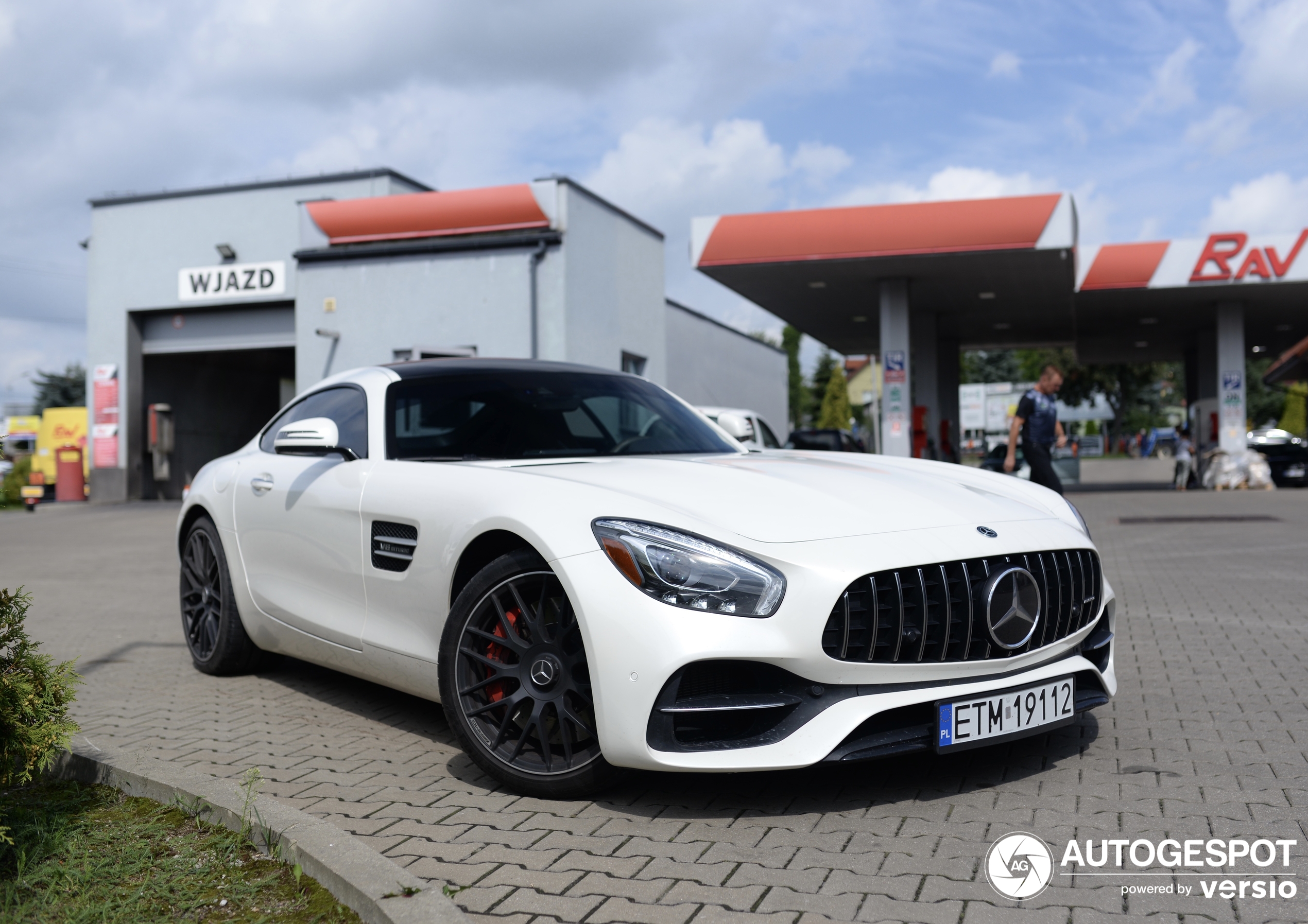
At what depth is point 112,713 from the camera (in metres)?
4.86

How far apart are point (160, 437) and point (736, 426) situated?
24244 millimetres

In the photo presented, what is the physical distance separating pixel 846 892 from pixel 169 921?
1578mm

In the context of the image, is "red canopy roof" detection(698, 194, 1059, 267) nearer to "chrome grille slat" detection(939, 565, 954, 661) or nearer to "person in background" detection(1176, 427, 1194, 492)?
"person in background" detection(1176, 427, 1194, 492)

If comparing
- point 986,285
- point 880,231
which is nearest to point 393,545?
point 880,231

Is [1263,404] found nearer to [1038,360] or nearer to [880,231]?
[1038,360]

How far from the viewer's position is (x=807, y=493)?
3648mm

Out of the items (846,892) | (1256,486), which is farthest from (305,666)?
(1256,486)

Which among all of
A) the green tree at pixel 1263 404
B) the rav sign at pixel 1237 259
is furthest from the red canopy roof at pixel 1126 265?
the green tree at pixel 1263 404

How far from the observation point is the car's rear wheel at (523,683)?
333 centimetres

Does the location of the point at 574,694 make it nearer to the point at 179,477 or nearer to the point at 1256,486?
the point at 1256,486

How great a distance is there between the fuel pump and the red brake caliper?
2544 centimetres

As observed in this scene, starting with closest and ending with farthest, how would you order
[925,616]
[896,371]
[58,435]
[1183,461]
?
1. [925,616]
2. [896,371]
3. [1183,461]
4. [58,435]

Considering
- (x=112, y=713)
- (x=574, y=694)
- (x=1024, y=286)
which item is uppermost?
(x=1024, y=286)

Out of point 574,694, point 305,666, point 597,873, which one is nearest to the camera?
point 597,873
